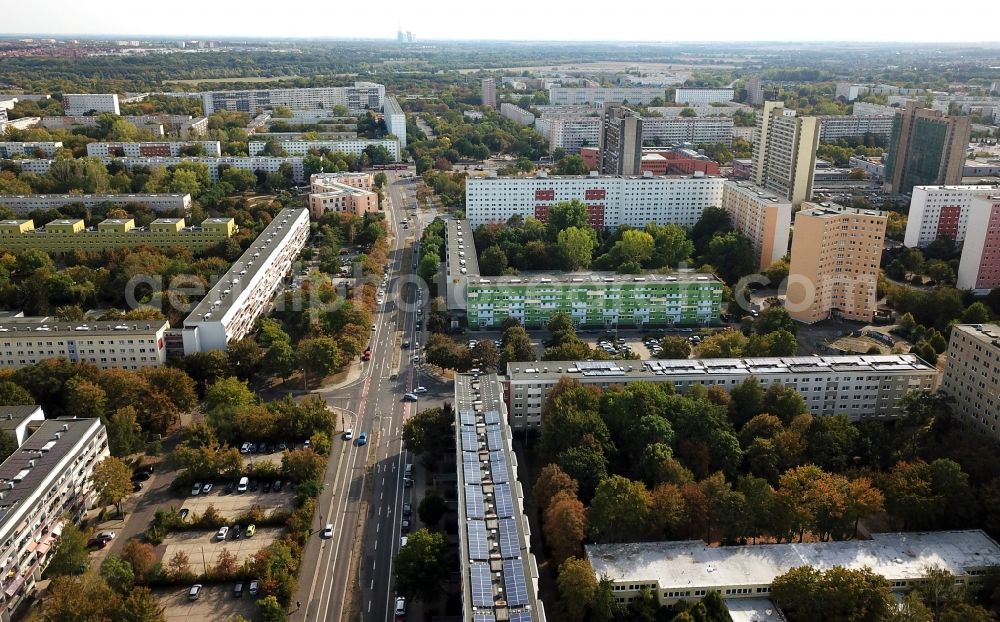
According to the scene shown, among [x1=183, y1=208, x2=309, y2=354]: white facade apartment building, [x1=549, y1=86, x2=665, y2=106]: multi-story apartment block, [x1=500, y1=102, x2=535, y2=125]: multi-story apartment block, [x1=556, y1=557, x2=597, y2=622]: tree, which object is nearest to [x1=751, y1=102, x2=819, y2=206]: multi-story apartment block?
[x1=183, y1=208, x2=309, y2=354]: white facade apartment building

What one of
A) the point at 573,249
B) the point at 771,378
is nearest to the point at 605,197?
the point at 573,249

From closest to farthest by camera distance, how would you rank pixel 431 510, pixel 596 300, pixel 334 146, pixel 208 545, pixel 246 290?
pixel 208 545
pixel 431 510
pixel 246 290
pixel 596 300
pixel 334 146

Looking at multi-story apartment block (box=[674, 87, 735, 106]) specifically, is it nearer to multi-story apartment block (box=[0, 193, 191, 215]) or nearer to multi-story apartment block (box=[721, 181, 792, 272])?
multi-story apartment block (box=[721, 181, 792, 272])

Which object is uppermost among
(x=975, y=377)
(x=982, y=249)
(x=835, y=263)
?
(x=982, y=249)

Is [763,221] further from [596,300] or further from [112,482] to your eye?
[112,482]

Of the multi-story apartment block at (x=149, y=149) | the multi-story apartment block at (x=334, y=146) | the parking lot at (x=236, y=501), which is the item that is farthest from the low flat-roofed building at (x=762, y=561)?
the multi-story apartment block at (x=149, y=149)

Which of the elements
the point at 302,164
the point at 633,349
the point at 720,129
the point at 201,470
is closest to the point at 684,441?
the point at 633,349

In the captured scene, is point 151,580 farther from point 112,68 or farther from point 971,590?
point 112,68

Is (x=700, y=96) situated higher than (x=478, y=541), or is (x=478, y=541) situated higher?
(x=700, y=96)
